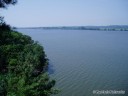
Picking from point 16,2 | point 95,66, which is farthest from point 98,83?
point 16,2

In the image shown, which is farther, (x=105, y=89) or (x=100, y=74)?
(x=100, y=74)

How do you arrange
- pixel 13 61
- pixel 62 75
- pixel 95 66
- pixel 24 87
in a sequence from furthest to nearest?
1. pixel 95 66
2. pixel 62 75
3. pixel 13 61
4. pixel 24 87

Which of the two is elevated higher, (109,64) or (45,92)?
(45,92)

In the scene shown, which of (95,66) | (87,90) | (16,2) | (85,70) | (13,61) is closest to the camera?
(16,2)

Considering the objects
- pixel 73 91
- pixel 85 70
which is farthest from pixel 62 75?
pixel 73 91

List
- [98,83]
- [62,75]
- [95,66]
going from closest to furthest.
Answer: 1. [98,83]
2. [62,75]
3. [95,66]

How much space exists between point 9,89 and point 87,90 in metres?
13.2

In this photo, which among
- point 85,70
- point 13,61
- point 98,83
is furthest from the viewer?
point 85,70

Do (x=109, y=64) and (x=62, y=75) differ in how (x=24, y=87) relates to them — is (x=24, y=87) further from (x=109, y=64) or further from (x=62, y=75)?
(x=109, y=64)

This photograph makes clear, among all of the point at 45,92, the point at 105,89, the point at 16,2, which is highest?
the point at 16,2

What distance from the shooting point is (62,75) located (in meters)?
32.2

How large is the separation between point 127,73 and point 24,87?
2248cm

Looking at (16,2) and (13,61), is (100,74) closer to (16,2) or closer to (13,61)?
(13,61)

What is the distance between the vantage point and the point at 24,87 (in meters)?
13.8
